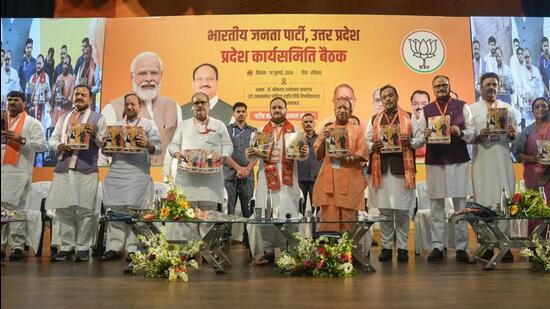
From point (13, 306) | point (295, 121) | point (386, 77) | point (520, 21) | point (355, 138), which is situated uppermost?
point (520, 21)

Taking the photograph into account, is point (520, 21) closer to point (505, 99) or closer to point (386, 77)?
point (505, 99)

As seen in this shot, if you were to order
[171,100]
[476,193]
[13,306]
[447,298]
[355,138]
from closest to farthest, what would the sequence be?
1. [13,306]
2. [447,298]
3. [355,138]
4. [476,193]
5. [171,100]

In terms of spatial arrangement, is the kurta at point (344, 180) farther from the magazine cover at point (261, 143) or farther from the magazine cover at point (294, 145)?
the magazine cover at point (261, 143)

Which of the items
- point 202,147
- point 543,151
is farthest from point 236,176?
point 543,151

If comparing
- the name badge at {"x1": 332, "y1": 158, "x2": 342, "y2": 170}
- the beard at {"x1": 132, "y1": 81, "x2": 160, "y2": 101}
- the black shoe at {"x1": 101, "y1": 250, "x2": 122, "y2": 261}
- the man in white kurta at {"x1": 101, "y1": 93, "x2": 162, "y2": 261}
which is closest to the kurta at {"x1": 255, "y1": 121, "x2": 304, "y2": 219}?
the name badge at {"x1": 332, "y1": 158, "x2": 342, "y2": 170}

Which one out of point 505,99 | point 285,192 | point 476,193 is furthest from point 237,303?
point 505,99

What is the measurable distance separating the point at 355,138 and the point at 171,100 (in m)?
3.99

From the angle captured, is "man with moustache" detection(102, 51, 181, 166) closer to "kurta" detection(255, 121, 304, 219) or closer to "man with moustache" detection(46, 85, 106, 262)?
"man with moustache" detection(46, 85, 106, 262)

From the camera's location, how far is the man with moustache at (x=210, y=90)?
8.70 meters

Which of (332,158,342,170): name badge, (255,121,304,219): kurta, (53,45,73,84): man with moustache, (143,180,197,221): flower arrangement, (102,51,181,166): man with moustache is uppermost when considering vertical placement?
(53,45,73,84): man with moustache

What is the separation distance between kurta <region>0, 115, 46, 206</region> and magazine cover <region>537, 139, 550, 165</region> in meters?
4.47

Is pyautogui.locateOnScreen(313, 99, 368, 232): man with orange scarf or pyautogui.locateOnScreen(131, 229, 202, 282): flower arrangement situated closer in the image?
pyautogui.locateOnScreen(131, 229, 202, 282): flower arrangement

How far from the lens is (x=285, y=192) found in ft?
18.2

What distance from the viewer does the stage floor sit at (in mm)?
3334
